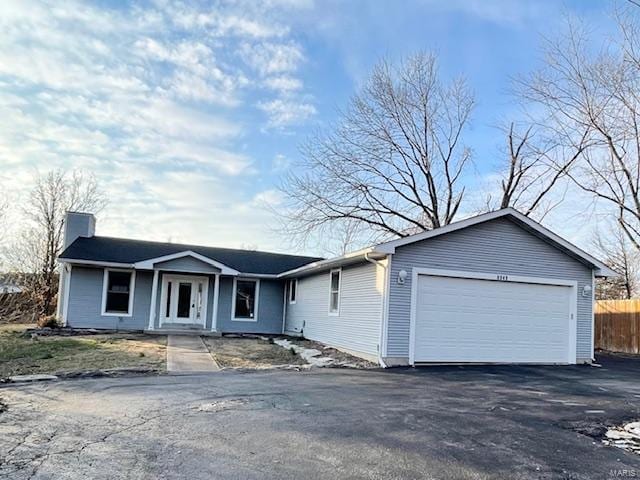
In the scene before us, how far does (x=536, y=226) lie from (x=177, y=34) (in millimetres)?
9849

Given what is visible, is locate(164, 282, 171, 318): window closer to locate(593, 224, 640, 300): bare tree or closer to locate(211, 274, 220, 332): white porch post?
locate(211, 274, 220, 332): white porch post

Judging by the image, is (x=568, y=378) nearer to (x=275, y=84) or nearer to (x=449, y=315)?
(x=449, y=315)

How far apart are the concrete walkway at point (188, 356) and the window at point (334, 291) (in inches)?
154

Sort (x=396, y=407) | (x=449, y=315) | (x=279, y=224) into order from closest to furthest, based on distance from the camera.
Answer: (x=396, y=407), (x=449, y=315), (x=279, y=224)

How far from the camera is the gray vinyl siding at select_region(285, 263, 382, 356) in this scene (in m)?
12.4

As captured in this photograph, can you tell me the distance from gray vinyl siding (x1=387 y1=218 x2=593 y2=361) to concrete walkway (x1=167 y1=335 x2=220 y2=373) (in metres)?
4.26

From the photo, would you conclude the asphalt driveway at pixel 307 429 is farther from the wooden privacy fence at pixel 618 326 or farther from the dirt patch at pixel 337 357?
the wooden privacy fence at pixel 618 326

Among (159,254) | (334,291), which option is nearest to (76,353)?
(334,291)

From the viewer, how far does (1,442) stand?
4996 millimetres

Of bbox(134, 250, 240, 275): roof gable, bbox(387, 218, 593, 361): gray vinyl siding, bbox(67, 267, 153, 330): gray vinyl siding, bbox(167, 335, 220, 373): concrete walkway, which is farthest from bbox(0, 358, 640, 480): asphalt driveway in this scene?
bbox(67, 267, 153, 330): gray vinyl siding

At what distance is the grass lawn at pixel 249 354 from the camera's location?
1211cm

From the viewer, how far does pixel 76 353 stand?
12258 mm

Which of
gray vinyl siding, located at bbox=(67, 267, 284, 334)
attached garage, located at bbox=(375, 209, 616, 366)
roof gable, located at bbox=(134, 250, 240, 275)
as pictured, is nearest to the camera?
attached garage, located at bbox=(375, 209, 616, 366)

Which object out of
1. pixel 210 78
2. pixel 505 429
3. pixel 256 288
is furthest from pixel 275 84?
pixel 505 429
